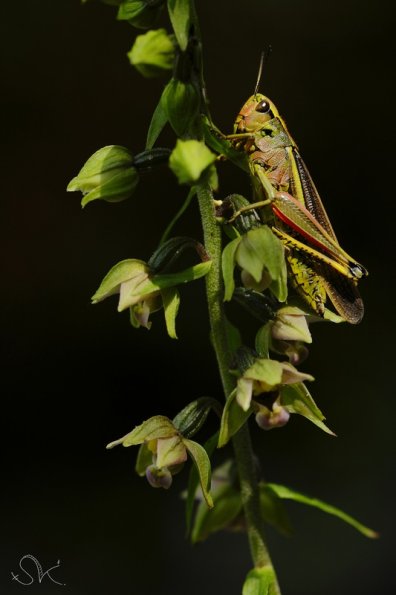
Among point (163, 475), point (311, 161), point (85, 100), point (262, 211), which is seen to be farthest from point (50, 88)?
point (163, 475)

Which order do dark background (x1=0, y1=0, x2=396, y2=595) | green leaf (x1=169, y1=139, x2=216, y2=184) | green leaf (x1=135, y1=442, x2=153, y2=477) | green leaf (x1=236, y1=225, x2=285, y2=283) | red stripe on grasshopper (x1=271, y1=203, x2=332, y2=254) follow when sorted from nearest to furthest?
green leaf (x1=169, y1=139, x2=216, y2=184), green leaf (x1=236, y1=225, x2=285, y2=283), green leaf (x1=135, y1=442, x2=153, y2=477), red stripe on grasshopper (x1=271, y1=203, x2=332, y2=254), dark background (x1=0, y1=0, x2=396, y2=595)

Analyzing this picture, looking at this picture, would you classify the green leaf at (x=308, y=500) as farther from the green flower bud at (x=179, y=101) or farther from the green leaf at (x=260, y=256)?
the green flower bud at (x=179, y=101)

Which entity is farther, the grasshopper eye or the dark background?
the dark background

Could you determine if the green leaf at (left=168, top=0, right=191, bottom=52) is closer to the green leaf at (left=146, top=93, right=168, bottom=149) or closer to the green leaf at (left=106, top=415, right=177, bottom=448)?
the green leaf at (left=146, top=93, right=168, bottom=149)

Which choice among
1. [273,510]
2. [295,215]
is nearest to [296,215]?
[295,215]

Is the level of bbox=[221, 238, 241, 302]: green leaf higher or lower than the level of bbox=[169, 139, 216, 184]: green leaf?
lower

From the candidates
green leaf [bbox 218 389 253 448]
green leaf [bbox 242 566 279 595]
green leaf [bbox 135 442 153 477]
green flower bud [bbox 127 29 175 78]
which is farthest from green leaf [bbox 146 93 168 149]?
green leaf [bbox 242 566 279 595]

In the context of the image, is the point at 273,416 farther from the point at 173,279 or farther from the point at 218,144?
the point at 218,144

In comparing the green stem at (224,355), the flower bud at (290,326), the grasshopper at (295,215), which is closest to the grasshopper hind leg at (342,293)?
the grasshopper at (295,215)
